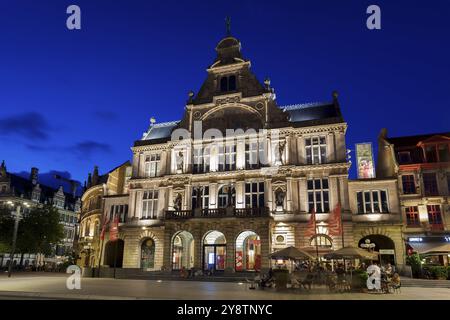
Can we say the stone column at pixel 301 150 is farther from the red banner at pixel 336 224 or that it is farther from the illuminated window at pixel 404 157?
the illuminated window at pixel 404 157

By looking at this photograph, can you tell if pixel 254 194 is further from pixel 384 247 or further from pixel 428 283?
pixel 428 283

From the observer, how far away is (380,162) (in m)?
45.9

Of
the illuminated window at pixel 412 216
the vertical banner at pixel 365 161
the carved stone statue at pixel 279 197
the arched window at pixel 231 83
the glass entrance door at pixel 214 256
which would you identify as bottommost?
the glass entrance door at pixel 214 256

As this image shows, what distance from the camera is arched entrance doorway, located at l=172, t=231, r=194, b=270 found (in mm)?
39094

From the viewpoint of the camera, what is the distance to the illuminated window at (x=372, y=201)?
34.6 meters

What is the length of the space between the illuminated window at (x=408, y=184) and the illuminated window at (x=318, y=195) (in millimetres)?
10336

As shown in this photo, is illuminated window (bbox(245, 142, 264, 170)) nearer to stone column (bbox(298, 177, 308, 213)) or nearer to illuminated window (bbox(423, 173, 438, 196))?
stone column (bbox(298, 177, 308, 213))

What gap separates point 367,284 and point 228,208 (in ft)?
54.2

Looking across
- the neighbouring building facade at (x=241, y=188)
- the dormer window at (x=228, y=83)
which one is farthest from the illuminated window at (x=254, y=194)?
the dormer window at (x=228, y=83)

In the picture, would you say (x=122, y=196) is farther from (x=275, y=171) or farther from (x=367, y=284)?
(x=367, y=284)

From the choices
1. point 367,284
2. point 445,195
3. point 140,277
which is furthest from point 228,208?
point 445,195

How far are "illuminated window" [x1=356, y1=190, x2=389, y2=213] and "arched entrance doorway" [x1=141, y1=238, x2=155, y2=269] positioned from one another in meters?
23.5

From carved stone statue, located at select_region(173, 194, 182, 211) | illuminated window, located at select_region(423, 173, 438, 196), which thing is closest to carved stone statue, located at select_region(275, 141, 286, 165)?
carved stone statue, located at select_region(173, 194, 182, 211)

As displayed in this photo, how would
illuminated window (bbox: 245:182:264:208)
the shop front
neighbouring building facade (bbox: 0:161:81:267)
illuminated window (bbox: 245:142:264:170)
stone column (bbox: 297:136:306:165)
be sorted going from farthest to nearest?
neighbouring building facade (bbox: 0:161:81:267), illuminated window (bbox: 245:142:264:170), illuminated window (bbox: 245:182:264:208), stone column (bbox: 297:136:306:165), the shop front
